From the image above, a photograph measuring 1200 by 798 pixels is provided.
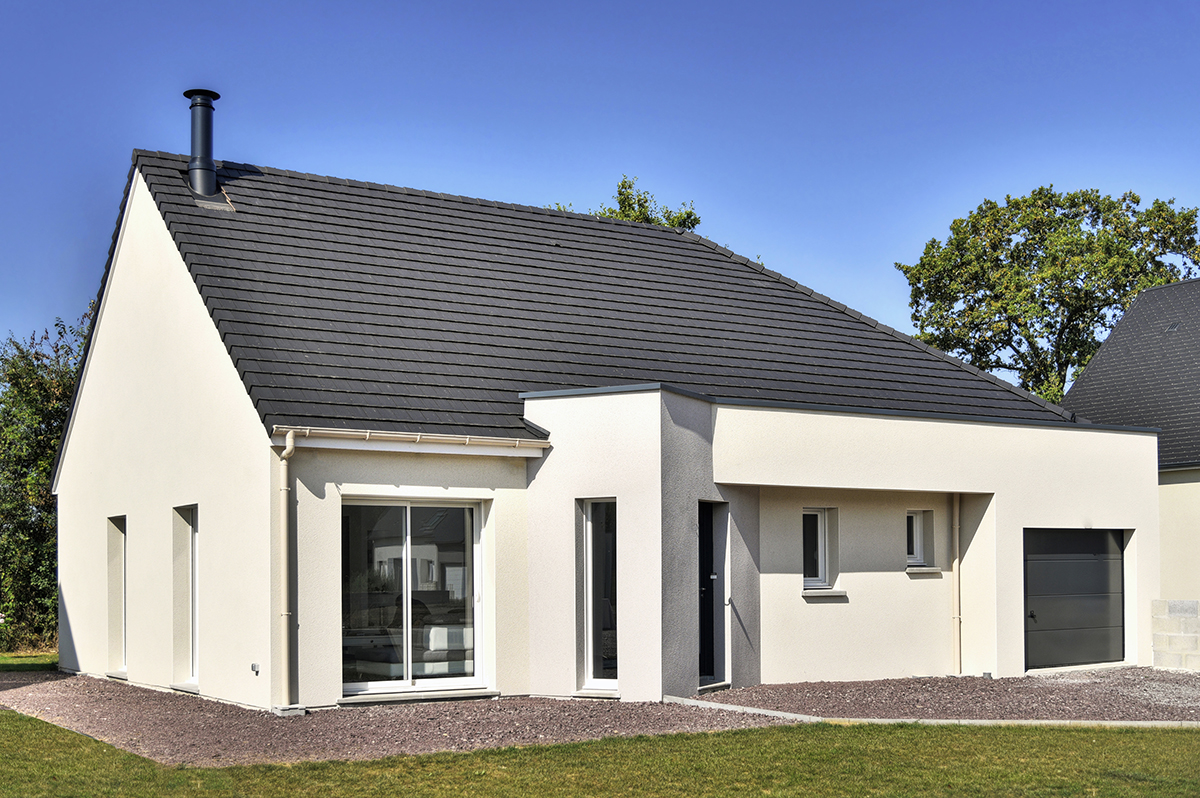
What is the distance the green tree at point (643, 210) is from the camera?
38.3 metres

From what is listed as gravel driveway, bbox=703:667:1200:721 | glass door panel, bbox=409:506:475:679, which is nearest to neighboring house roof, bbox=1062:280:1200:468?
gravel driveway, bbox=703:667:1200:721

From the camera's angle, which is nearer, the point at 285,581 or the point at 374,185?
the point at 285,581

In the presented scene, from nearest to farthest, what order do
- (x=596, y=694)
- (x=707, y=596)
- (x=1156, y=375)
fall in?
(x=596, y=694) → (x=707, y=596) → (x=1156, y=375)

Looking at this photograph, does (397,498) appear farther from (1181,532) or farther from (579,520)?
(1181,532)

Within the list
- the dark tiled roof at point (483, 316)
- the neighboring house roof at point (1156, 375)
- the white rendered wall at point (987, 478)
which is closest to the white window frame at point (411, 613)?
the dark tiled roof at point (483, 316)

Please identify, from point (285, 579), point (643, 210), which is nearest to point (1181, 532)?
point (285, 579)

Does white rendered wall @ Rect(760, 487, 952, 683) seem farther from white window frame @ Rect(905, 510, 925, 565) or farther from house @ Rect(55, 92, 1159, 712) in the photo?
white window frame @ Rect(905, 510, 925, 565)

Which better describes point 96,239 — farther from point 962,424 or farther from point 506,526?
point 962,424

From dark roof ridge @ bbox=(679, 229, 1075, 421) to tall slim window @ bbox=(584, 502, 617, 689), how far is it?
25.8 feet

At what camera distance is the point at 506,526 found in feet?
47.3

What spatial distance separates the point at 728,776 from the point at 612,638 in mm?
4898

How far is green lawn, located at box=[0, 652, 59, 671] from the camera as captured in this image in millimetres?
21016

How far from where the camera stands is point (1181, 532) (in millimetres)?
23266

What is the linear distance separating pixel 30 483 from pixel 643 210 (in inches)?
793
